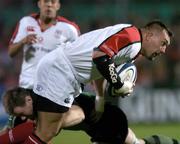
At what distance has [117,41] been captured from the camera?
7445 mm

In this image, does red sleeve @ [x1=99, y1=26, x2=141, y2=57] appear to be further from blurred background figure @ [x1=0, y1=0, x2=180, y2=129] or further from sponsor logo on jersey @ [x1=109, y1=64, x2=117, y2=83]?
blurred background figure @ [x1=0, y1=0, x2=180, y2=129]

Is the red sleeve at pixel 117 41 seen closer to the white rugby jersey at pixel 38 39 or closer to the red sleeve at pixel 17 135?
the red sleeve at pixel 17 135

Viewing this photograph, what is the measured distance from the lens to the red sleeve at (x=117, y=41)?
7.41 meters

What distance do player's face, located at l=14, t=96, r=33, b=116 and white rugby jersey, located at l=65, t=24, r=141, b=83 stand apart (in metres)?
0.69

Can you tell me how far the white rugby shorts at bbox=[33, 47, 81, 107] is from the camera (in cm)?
772

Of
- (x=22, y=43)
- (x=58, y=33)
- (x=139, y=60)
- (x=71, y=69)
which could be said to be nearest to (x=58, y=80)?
(x=71, y=69)

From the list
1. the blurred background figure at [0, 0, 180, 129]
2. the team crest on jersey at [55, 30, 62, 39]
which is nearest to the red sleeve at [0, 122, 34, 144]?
the team crest on jersey at [55, 30, 62, 39]

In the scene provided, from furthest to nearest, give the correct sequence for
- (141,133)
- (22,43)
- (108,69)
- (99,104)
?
(141,133)
(22,43)
(99,104)
(108,69)

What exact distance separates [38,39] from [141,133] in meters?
4.52

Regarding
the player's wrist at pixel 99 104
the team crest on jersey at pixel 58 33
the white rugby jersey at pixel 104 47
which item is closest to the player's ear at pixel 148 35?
the white rugby jersey at pixel 104 47

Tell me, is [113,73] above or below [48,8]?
below

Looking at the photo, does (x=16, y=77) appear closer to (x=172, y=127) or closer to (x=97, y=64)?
(x=172, y=127)

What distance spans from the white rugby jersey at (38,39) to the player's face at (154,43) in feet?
5.87

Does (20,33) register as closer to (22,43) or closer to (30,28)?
(30,28)
